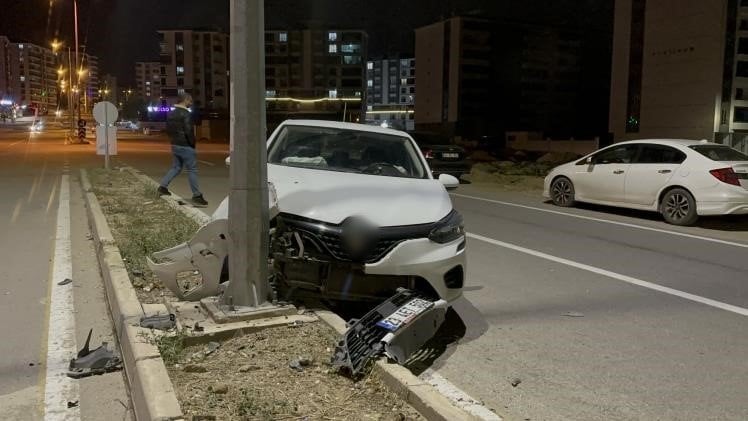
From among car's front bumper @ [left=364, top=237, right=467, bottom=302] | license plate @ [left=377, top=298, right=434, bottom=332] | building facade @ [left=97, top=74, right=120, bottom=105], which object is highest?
building facade @ [left=97, top=74, right=120, bottom=105]

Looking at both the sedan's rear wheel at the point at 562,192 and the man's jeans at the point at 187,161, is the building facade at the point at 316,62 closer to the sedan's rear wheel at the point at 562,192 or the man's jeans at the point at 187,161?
the sedan's rear wheel at the point at 562,192

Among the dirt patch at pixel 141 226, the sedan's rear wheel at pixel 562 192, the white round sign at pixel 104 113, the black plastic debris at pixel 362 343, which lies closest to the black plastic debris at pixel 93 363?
the dirt patch at pixel 141 226

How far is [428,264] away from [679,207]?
8312mm

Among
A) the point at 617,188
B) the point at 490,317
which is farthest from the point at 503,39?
the point at 490,317

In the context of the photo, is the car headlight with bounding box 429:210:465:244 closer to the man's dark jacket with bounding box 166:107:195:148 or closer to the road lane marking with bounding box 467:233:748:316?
the road lane marking with bounding box 467:233:748:316

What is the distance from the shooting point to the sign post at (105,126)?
1878 cm

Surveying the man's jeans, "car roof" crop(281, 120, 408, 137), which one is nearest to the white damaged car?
"car roof" crop(281, 120, 408, 137)

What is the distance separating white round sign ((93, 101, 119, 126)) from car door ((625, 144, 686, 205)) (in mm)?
14296

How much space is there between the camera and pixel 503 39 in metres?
109

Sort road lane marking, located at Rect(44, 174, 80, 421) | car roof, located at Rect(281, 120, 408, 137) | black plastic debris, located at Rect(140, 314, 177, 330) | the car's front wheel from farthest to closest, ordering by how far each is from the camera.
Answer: the car's front wheel, car roof, located at Rect(281, 120, 408, 137), black plastic debris, located at Rect(140, 314, 177, 330), road lane marking, located at Rect(44, 174, 80, 421)

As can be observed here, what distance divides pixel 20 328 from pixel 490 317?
13.1 ft

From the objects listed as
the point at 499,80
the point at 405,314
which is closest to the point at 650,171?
the point at 405,314

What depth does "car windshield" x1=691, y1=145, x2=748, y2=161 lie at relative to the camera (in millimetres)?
11691

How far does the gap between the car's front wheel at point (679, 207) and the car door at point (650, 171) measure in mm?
231
